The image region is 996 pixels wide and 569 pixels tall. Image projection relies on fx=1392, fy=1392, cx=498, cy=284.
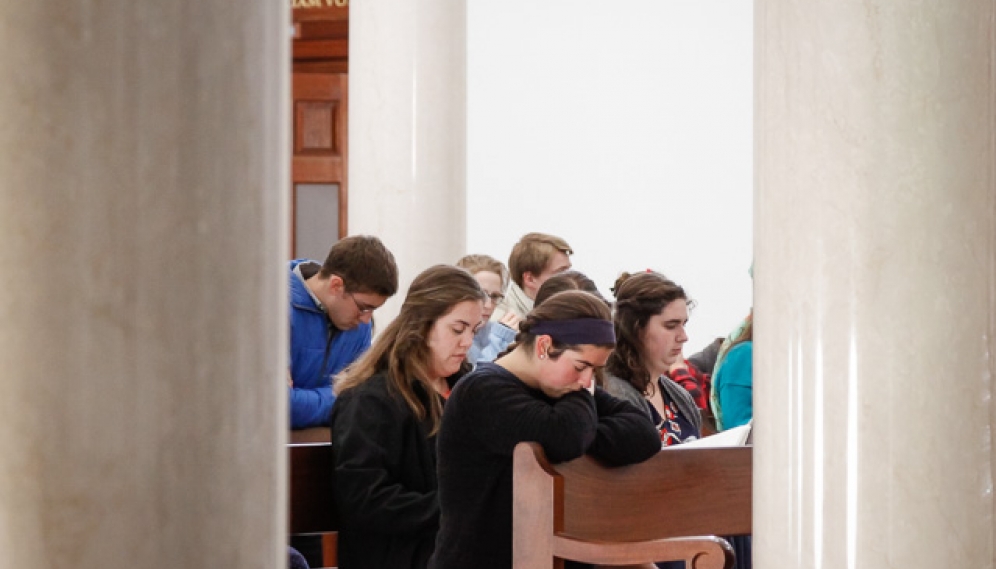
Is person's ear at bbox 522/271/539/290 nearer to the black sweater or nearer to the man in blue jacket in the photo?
the man in blue jacket

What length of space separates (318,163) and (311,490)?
15.9 ft

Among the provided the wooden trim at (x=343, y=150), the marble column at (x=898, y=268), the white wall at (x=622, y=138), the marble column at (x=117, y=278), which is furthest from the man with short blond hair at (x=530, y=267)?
the marble column at (x=117, y=278)

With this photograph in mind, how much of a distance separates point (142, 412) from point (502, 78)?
283 inches

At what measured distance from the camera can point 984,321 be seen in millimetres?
1727

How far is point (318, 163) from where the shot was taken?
8.01m

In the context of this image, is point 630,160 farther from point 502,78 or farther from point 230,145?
point 230,145

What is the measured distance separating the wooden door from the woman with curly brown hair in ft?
13.7

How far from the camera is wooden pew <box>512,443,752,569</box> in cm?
284

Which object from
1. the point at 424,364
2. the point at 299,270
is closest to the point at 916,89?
the point at 424,364

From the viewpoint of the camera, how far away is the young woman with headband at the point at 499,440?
2.97 m

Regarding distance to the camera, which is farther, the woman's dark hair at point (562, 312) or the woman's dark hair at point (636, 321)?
the woman's dark hair at point (636, 321)

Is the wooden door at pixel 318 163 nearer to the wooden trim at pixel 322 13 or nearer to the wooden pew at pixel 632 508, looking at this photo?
the wooden trim at pixel 322 13

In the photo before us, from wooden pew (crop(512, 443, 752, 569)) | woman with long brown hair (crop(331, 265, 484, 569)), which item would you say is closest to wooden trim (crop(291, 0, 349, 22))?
woman with long brown hair (crop(331, 265, 484, 569))

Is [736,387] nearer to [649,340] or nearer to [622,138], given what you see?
[649,340]
